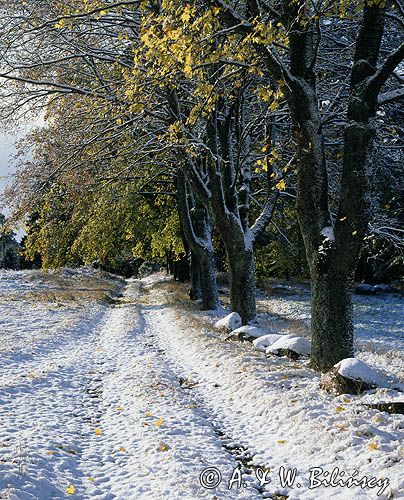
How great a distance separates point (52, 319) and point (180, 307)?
6103mm

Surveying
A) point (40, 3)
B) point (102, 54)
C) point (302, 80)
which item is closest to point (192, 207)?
point (102, 54)

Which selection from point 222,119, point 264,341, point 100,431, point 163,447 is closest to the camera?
point 163,447

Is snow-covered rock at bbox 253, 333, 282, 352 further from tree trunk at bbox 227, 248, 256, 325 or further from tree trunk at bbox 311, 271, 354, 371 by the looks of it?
tree trunk at bbox 227, 248, 256, 325

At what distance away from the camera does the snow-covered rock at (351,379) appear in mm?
6379

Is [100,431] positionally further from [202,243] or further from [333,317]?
[202,243]

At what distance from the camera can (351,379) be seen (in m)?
6.42

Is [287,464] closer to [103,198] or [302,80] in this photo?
[302,80]

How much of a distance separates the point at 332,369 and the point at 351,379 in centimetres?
42

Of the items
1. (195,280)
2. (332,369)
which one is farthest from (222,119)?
(195,280)

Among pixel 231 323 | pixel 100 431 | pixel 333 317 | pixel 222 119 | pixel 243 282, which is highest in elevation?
pixel 222 119

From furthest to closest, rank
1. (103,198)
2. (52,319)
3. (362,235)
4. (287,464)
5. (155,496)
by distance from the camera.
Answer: (103,198), (52,319), (362,235), (287,464), (155,496)

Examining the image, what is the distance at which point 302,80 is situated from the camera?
7.51m

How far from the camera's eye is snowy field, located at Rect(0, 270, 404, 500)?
14.5ft

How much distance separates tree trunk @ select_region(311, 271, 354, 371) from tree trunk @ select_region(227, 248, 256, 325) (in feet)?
20.3
